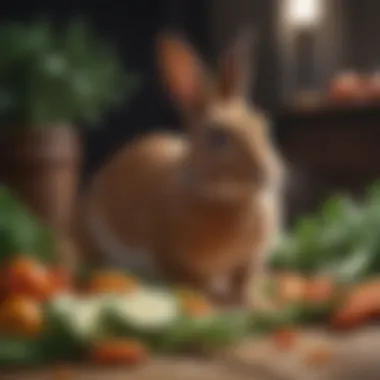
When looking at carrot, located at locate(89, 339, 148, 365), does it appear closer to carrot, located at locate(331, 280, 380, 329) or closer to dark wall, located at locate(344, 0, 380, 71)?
carrot, located at locate(331, 280, 380, 329)

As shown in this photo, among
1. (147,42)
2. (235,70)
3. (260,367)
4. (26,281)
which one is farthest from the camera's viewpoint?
(147,42)

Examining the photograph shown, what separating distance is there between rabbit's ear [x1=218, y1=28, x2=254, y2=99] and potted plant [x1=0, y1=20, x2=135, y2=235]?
0.21 metres

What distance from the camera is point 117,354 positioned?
630 mm

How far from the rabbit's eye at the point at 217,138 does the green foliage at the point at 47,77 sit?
0.75ft

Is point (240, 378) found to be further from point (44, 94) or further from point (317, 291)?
point (44, 94)

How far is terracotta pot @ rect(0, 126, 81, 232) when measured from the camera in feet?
3.28

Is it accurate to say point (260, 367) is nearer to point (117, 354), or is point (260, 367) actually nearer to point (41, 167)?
point (117, 354)

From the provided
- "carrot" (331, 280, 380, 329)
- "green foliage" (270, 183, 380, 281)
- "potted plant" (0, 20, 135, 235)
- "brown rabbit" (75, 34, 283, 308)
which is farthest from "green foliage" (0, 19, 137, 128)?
"carrot" (331, 280, 380, 329)

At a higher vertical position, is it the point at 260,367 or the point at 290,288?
the point at 290,288

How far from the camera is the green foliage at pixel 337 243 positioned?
90cm

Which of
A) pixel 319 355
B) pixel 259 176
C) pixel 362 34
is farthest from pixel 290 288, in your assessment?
pixel 362 34

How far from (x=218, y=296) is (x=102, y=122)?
1.74 ft

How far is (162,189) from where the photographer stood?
90 centimetres

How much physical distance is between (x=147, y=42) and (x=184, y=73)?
0.47m
